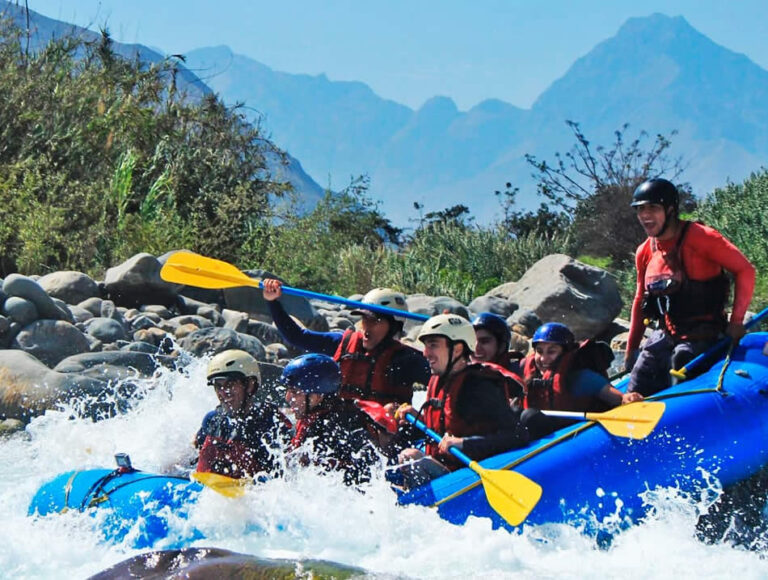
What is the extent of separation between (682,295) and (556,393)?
0.79 metres

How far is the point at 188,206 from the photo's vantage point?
14.6 metres

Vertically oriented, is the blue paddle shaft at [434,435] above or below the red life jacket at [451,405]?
below

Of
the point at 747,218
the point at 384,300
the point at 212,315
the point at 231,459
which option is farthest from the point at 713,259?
the point at 747,218

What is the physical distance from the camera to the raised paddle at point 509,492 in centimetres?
445

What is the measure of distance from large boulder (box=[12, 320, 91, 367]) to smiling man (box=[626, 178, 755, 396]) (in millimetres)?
5429

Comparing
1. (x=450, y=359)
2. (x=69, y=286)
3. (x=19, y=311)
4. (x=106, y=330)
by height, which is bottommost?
(x=106, y=330)

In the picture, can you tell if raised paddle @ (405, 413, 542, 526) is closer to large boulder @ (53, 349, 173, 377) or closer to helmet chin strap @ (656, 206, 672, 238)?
helmet chin strap @ (656, 206, 672, 238)

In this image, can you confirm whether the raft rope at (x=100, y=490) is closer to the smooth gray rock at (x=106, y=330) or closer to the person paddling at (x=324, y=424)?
the person paddling at (x=324, y=424)

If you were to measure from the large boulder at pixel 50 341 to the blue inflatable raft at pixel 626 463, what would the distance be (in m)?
5.13

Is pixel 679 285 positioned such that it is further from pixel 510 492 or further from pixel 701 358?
pixel 510 492

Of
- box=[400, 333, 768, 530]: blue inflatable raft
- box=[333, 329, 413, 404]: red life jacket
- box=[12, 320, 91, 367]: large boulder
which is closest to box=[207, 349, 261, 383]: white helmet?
box=[333, 329, 413, 404]: red life jacket

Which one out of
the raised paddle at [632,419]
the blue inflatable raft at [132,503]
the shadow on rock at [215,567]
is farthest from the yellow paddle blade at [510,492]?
the blue inflatable raft at [132,503]

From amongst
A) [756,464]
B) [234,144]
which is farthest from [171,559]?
[234,144]

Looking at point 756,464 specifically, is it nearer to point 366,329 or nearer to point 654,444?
point 654,444
